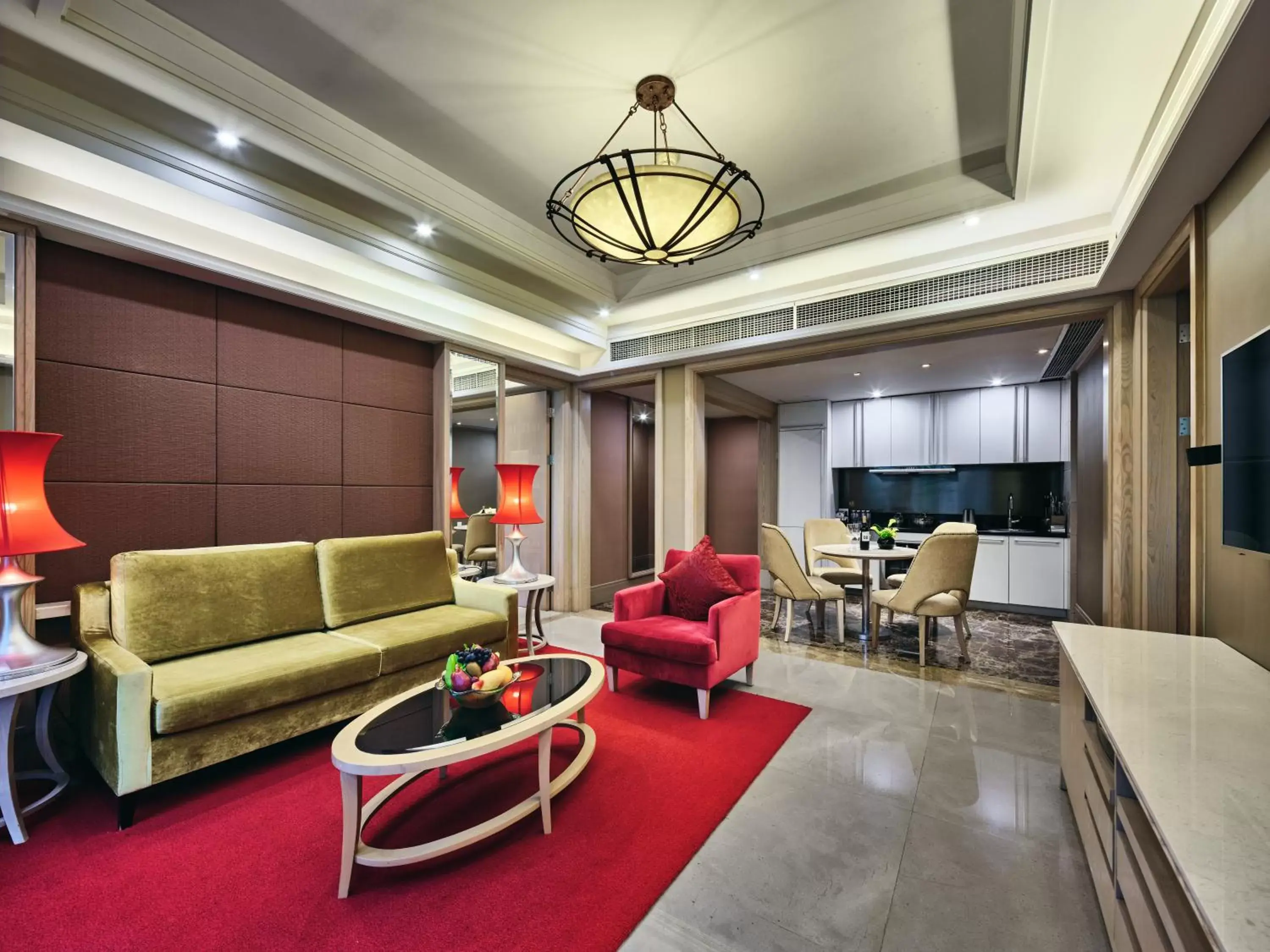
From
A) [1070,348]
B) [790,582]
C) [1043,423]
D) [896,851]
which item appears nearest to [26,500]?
[896,851]

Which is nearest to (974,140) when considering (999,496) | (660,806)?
(660,806)

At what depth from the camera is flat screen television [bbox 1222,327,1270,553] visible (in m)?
1.50

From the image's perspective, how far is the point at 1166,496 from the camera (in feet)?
9.46

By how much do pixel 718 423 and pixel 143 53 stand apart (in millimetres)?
6406

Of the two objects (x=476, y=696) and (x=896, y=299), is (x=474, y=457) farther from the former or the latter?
(x=896, y=299)

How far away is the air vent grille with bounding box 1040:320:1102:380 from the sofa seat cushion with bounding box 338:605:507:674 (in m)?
4.22

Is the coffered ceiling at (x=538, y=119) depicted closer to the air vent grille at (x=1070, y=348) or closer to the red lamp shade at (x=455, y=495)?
the air vent grille at (x=1070, y=348)

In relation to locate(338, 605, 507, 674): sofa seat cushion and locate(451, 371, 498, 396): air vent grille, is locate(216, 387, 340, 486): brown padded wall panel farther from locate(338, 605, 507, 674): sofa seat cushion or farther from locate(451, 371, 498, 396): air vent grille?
locate(338, 605, 507, 674): sofa seat cushion

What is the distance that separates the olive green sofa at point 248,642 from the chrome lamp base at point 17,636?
0.15 metres

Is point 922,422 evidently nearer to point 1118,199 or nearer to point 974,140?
point 1118,199

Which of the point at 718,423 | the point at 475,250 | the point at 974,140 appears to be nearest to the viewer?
the point at 974,140

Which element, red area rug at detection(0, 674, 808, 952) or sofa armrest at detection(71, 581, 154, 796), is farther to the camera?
sofa armrest at detection(71, 581, 154, 796)

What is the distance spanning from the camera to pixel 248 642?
278cm

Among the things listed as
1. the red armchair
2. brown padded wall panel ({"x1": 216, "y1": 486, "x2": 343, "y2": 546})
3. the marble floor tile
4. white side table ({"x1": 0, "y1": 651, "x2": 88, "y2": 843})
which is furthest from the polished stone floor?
brown padded wall panel ({"x1": 216, "y1": 486, "x2": 343, "y2": 546})
